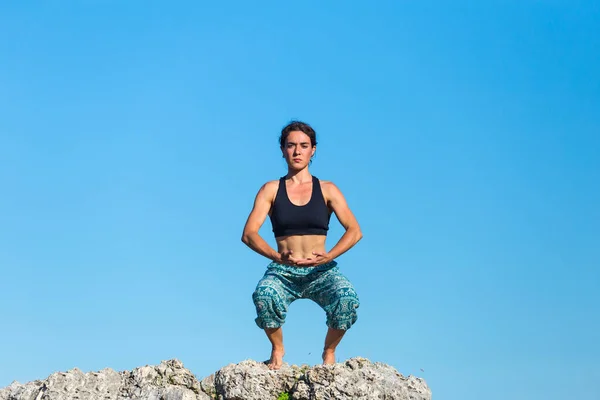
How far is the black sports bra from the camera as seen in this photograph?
1069 cm

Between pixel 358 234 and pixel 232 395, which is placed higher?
pixel 358 234

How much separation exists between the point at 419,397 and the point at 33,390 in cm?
438

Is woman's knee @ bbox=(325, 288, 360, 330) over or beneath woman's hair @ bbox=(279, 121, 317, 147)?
beneath

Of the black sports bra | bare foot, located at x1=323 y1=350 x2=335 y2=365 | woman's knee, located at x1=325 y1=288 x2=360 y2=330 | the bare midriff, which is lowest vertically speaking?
bare foot, located at x1=323 y1=350 x2=335 y2=365

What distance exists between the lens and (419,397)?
31.4 ft

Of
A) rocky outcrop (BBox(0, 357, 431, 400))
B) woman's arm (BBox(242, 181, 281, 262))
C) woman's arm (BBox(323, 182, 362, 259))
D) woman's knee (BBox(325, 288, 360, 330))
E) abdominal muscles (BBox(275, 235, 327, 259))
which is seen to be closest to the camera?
rocky outcrop (BBox(0, 357, 431, 400))

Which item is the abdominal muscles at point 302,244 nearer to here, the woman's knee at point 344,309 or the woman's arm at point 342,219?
the woman's arm at point 342,219

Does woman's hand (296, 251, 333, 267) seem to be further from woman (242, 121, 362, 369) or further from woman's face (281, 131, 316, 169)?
woman's face (281, 131, 316, 169)

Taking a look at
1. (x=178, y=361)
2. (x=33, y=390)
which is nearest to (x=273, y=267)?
(x=178, y=361)

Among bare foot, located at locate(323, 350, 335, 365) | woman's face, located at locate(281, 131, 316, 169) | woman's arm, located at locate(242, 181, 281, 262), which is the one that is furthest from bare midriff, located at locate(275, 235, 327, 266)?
bare foot, located at locate(323, 350, 335, 365)

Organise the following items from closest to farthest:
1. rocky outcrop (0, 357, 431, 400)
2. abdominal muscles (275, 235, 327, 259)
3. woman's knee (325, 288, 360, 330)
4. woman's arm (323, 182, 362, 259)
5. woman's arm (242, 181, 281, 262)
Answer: rocky outcrop (0, 357, 431, 400) < woman's knee (325, 288, 360, 330) < woman's arm (242, 181, 281, 262) < woman's arm (323, 182, 362, 259) < abdominal muscles (275, 235, 327, 259)

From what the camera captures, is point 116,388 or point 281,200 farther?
point 281,200

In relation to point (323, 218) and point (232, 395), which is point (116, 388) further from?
point (323, 218)

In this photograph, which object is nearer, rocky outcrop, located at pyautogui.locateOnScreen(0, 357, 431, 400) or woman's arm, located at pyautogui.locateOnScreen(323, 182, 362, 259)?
rocky outcrop, located at pyautogui.locateOnScreen(0, 357, 431, 400)
